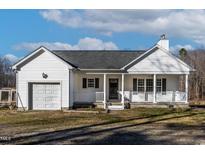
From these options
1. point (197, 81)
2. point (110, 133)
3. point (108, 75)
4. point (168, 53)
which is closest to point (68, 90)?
point (108, 75)

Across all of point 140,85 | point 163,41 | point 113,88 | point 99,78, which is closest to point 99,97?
point 99,78

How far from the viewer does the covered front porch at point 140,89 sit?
3089cm

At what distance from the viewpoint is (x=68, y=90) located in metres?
28.9

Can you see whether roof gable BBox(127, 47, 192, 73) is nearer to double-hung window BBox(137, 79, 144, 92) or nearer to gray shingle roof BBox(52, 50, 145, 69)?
gray shingle roof BBox(52, 50, 145, 69)

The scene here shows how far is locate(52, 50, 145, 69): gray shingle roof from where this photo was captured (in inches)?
1253

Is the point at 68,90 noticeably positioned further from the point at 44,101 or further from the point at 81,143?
the point at 81,143

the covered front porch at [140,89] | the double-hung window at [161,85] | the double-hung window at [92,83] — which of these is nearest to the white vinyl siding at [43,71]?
the covered front porch at [140,89]

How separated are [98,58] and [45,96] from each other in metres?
5.94

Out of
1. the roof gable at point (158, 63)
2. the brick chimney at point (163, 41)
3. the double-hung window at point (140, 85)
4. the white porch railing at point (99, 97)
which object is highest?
the brick chimney at point (163, 41)

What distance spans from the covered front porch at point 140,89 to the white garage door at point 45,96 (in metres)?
3.18

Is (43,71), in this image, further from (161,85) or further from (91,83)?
(161,85)

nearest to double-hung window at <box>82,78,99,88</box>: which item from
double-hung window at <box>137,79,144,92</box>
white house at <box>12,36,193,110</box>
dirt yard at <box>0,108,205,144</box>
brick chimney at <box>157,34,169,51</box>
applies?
white house at <box>12,36,193,110</box>

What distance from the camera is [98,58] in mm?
33406

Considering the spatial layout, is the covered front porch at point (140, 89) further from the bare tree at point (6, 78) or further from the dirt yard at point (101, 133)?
the bare tree at point (6, 78)
